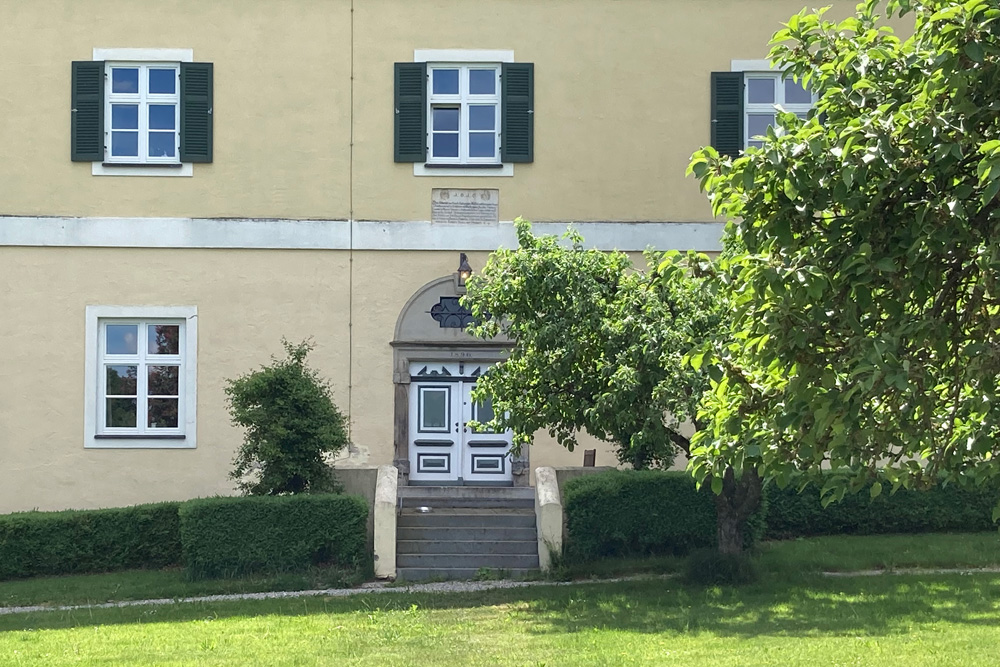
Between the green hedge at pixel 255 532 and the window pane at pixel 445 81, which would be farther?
the window pane at pixel 445 81

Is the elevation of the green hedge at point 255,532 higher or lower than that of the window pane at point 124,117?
lower

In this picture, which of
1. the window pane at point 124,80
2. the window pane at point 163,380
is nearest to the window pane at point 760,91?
the window pane at point 124,80

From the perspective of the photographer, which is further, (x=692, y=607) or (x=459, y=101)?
(x=459, y=101)

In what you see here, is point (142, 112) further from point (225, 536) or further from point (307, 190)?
point (225, 536)

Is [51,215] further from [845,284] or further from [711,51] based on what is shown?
[845,284]

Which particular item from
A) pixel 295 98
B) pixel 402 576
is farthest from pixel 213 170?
pixel 402 576

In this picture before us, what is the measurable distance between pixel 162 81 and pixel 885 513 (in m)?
11.5

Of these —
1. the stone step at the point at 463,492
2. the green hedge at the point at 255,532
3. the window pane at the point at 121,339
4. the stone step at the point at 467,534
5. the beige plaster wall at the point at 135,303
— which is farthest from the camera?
the window pane at the point at 121,339

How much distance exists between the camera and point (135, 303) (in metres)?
18.3

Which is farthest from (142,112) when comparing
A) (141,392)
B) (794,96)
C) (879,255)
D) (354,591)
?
(879,255)

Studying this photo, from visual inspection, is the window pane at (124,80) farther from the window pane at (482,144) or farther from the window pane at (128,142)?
the window pane at (482,144)

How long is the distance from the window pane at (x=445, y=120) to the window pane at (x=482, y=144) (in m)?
0.29

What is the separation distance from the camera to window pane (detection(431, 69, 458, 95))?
1875 cm

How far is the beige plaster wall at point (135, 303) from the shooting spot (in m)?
18.0
